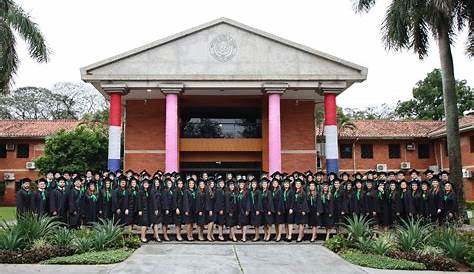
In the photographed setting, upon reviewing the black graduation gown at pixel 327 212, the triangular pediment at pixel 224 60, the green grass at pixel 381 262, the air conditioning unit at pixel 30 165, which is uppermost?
the triangular pediment at pixel 224 60

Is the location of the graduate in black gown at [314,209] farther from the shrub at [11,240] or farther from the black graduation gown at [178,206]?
the shrub at [11,240]

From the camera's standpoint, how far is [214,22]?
19.9 metres

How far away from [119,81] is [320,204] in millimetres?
10167

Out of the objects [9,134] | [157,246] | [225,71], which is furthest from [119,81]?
[9,134]

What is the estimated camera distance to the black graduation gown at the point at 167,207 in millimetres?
12375

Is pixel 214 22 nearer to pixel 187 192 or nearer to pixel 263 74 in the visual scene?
pixel 263 74

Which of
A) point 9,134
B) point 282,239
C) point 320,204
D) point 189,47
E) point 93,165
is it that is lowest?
point 282,239

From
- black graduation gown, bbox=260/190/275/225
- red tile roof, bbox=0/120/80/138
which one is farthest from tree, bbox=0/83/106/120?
black graduation gown, bbox=260/190/275/225

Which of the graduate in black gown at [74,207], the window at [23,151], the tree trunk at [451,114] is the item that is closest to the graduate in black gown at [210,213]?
the graduate in black gown at [74,207]

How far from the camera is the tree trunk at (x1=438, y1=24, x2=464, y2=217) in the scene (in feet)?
51.5

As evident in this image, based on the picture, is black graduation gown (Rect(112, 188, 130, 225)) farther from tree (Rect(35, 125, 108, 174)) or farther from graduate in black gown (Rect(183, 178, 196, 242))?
tree (Rect(35, 125, 108, 174))

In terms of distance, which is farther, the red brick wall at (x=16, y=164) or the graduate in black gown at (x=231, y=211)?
the red brick wall at (x=16, y=164)

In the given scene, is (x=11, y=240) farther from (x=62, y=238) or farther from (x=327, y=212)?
(x=327, y=212)

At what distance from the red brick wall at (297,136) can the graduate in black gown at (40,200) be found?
12340 millimetres
